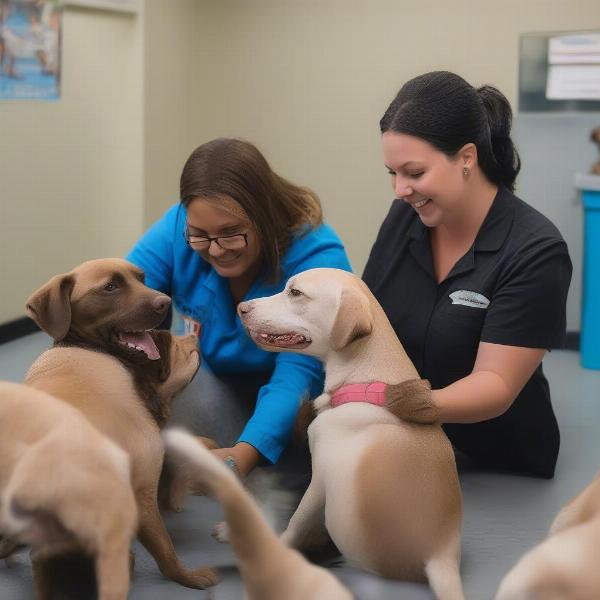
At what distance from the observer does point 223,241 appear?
2.02 m

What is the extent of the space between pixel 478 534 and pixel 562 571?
3.10 feet

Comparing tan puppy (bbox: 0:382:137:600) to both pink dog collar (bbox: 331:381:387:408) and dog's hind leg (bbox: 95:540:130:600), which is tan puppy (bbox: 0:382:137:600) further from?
pink dog collar (bbox: 331:381:387:408)

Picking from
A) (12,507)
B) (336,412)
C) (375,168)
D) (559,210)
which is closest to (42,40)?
(375,168)

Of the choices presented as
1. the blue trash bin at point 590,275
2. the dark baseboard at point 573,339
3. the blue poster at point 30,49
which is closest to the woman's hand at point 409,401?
the blue trash bin at point 590,275

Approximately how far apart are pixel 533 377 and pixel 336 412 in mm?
853

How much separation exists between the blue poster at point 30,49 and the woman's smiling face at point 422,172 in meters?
2.42

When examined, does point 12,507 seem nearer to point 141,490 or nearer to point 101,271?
point 141,490

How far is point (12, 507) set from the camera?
1202 mm

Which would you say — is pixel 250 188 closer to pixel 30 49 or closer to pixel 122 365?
pixel 122 365

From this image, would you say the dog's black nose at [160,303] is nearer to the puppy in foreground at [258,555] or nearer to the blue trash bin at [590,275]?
the puppy in foreground at [258,555]

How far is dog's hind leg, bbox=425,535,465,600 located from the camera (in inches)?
60.4

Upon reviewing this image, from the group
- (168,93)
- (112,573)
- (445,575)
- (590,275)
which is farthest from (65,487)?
(168,93)

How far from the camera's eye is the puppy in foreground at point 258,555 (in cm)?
114

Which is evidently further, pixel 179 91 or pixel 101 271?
pixel 179 91
